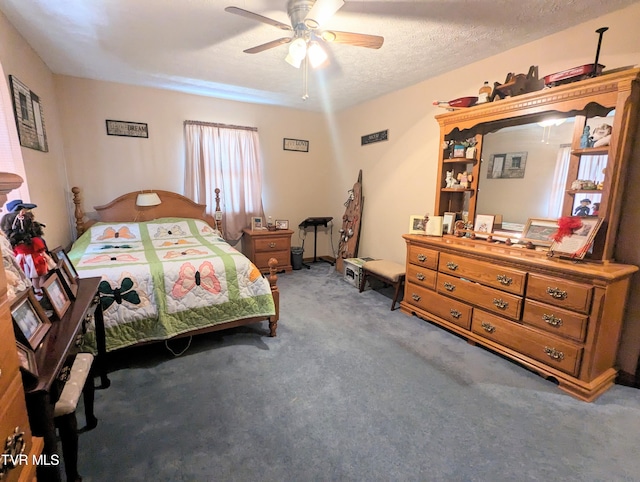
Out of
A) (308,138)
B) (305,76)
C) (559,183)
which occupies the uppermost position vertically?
(305,76)

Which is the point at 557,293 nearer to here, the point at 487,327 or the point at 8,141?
the point at 487,327

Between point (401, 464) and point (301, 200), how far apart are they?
4.20m

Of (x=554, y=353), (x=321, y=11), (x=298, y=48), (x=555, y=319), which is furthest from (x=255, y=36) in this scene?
(x=554, y=353)

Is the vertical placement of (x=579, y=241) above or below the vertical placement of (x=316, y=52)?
below

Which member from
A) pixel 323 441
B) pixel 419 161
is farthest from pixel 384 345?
pixel 419 161

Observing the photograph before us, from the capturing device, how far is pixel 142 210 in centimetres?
394

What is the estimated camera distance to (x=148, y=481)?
136 cm

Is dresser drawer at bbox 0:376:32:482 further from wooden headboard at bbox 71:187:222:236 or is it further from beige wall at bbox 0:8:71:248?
wooden headboard at bbox 71:187:222:236

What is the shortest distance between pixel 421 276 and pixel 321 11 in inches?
91.7

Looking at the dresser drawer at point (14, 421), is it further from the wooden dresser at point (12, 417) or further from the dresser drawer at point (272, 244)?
the dresser drawer at point (272, 244)

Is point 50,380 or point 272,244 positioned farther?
point 272,244

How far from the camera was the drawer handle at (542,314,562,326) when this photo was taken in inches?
79.6

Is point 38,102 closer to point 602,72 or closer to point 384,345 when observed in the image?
point 384,345

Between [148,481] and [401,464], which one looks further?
[401,464]
